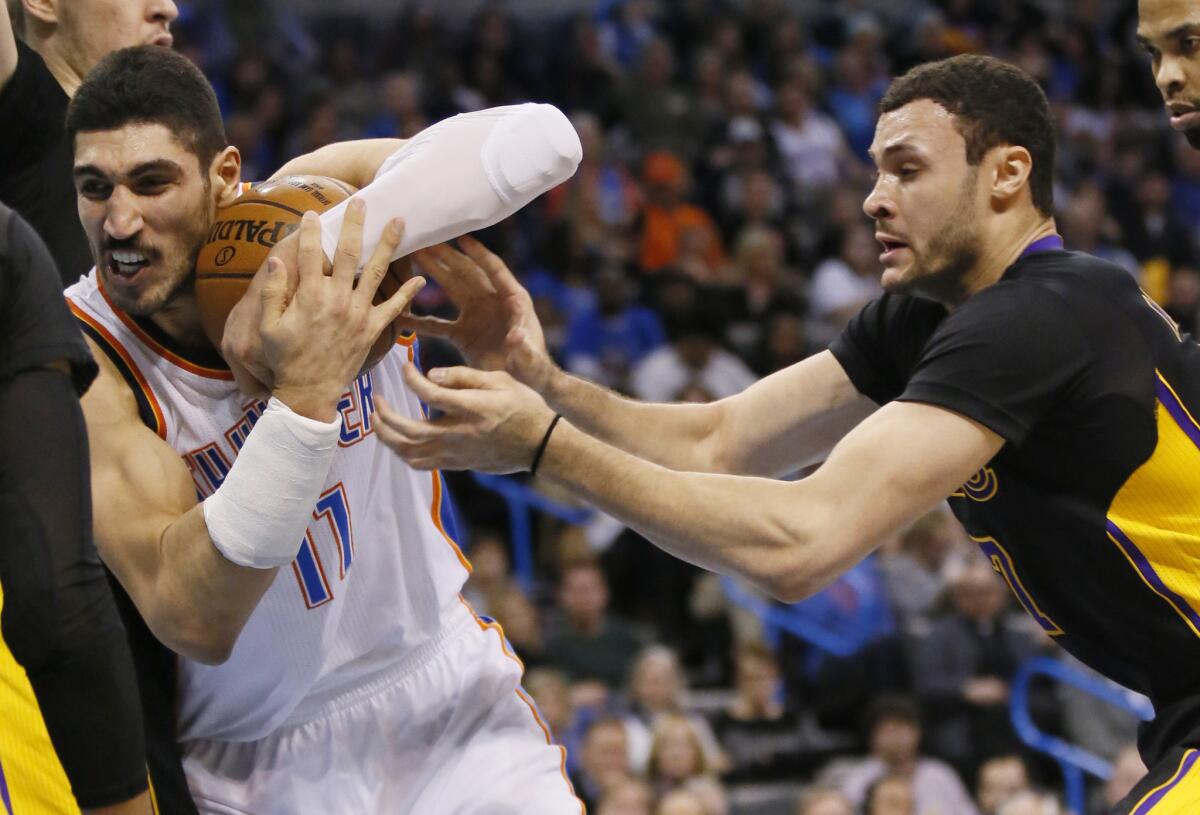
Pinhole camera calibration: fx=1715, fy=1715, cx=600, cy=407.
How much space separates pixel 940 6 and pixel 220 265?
44.8 feet

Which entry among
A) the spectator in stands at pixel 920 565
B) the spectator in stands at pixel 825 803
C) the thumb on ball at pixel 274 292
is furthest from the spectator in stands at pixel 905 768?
the thumb on ball at pixel 274 292

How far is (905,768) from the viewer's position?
8141 mm

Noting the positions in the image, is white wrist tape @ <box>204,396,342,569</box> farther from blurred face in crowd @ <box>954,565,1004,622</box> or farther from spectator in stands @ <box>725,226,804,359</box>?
spectator in stands @ <box>725,226,804,359</box>

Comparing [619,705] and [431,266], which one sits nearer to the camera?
[431,266]

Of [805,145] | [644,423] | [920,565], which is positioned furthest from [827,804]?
[805,145]

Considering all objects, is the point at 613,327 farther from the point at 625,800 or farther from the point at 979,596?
the point at 625,800

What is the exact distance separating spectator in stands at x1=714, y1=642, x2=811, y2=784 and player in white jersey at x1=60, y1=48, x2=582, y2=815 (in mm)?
4747

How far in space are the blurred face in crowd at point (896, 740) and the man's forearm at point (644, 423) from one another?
442 cm

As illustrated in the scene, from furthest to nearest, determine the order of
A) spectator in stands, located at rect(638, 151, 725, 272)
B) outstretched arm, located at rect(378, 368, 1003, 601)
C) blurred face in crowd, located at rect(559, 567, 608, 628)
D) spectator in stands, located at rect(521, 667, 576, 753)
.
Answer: spectator in stands, located at rect(638, 151, 725, 272)
blurred face in crowd, located at rect(559, 567, 608, 628)
spectator in stands, located at rect(521, 667, 576, 753)
outstretched arm, located at rect(378, 368, 1003, 601)

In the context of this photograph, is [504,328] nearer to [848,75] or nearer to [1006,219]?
[1006,219]

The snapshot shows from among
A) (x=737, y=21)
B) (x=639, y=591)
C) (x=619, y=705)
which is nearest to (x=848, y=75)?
(x=737, y=21)

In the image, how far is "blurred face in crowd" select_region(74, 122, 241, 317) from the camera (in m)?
3.30

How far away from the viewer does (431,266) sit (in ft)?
11.6

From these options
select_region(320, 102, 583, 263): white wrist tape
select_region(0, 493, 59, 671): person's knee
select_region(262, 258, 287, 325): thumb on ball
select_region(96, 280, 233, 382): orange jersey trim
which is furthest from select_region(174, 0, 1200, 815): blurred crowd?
select_region(0, 493, 59, 671): person's knee
